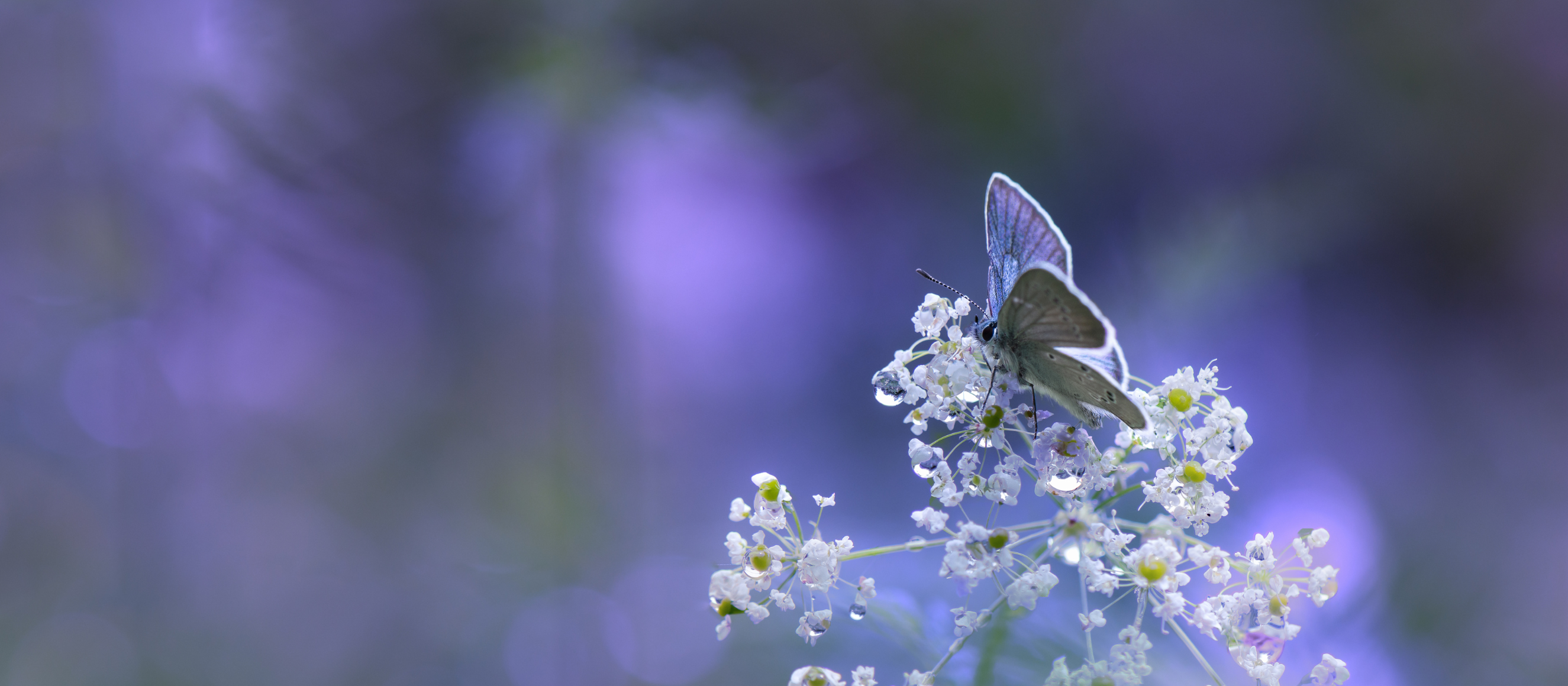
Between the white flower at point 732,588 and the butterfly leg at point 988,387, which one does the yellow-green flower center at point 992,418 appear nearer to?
the butterfly leg at point 988,387

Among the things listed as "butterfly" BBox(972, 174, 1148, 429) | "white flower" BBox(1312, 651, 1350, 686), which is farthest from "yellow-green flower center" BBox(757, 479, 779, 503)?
"white flower" BBox(1312, 651, 1350, 686)

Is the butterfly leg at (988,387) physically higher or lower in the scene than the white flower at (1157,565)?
higher

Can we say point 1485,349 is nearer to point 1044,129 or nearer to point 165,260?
point 1044,129

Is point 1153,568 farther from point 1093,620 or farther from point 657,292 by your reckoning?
point 657,292

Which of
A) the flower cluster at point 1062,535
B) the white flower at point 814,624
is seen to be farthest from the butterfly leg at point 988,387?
the white flower at point 814,624

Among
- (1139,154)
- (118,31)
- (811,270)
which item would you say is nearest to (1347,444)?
(1139,154)

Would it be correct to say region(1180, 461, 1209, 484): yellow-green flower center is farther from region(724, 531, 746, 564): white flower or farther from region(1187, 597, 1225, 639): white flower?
region(724, 531, 746, 564): white flower
